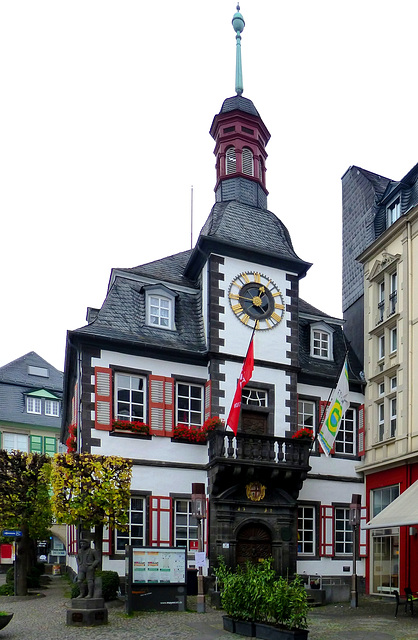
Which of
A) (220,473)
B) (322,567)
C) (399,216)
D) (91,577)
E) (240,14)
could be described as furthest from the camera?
(240,14)

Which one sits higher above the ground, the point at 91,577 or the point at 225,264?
the point at 225,264

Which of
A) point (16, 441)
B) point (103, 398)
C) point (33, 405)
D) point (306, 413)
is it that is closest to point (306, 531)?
point (306, 413)

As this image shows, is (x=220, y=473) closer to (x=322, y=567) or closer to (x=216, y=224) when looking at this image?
(x=322, y=567)

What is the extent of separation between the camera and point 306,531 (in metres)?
24.2

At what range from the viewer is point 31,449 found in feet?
150

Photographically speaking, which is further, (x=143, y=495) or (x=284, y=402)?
(x=284, y=402)

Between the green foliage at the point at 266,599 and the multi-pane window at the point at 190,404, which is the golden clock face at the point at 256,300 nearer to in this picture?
the multi-pane window at the point at 190,404

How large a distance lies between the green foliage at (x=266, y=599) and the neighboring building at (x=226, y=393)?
720 centimetres

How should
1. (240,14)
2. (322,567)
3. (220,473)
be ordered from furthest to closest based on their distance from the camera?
(240,14) < (322,567) < (220,473)

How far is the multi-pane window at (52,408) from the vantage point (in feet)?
156

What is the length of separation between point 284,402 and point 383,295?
5.43 m

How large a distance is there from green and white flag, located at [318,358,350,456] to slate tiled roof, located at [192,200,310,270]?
580 cm

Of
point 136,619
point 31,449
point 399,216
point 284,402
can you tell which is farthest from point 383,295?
point 31,449

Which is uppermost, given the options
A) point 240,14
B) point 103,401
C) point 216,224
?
point 240,14
